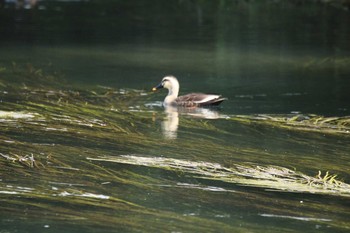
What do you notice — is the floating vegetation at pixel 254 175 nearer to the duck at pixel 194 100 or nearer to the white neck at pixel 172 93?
the duck at pixel 194 100

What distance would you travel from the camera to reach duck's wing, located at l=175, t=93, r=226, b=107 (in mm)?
11978

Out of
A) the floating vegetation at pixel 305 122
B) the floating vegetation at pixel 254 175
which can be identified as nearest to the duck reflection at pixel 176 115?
the floating vegetation at pixel 305 122

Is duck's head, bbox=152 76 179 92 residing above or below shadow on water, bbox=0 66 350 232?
above

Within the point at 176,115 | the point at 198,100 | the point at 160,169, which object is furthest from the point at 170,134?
the point at 198,100

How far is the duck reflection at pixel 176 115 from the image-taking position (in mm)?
10509

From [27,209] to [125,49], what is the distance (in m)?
11.3

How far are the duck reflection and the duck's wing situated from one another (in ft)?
0.22

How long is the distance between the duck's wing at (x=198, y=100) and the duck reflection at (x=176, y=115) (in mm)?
67

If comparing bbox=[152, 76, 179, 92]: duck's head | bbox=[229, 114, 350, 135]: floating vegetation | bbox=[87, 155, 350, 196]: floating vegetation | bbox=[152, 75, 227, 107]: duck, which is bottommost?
bbox=[87, 155, 350, 196]: floating vegetation

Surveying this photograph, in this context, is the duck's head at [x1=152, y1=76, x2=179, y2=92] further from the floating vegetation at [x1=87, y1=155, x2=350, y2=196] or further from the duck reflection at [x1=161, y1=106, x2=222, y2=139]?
the floating vegetation at [x1=87, y1=155, x2=350, y2=196]

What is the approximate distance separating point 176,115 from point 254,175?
11.8 feet

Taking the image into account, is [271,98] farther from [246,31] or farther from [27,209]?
[246,31]

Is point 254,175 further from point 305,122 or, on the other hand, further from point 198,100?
point 198,100

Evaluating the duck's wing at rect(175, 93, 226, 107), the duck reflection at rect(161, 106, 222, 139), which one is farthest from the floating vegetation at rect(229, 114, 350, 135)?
the duck's wing at rect(175, 93, 226, 107)
